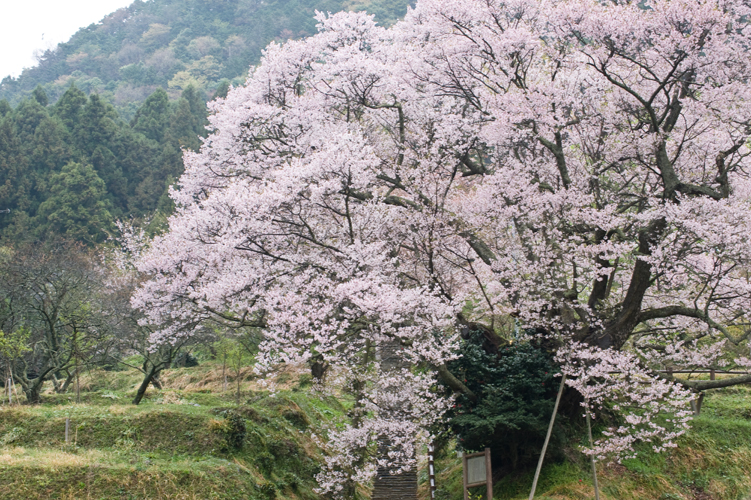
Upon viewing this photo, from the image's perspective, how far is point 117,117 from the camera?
50281mm

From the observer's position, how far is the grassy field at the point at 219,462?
834cm

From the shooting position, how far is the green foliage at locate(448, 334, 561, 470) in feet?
33.7

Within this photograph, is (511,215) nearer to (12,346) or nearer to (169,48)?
(12,346)

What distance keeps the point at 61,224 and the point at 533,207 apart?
36509 millimetres

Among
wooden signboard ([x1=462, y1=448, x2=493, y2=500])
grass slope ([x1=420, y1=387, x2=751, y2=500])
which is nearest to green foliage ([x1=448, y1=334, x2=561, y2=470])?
wooden signboard ([x1=462, y1=448, x2=493, y2=500])

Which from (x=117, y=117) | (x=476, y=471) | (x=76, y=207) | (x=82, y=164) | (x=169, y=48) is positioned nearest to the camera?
(x=476, y=471)

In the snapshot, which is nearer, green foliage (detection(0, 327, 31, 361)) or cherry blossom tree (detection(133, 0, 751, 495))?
cherry blossom tree (detection(133, 0, 751, 495))

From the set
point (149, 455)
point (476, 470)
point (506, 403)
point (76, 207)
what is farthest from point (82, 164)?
point (476, 470)

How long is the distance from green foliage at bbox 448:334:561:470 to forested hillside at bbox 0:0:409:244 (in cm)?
2335

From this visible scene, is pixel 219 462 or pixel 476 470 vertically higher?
pixel 219 462

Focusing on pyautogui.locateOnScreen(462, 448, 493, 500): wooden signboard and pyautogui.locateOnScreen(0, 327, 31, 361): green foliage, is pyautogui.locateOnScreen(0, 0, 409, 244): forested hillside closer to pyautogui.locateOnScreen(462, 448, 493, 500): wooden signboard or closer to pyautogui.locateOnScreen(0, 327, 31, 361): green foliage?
pyautogui.locateOnScreen(0, 327, 31, 361): green foliage

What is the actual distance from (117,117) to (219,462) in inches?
1907

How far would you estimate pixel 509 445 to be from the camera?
1115cm

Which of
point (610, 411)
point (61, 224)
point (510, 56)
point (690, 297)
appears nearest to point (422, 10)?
point (510, 56)
